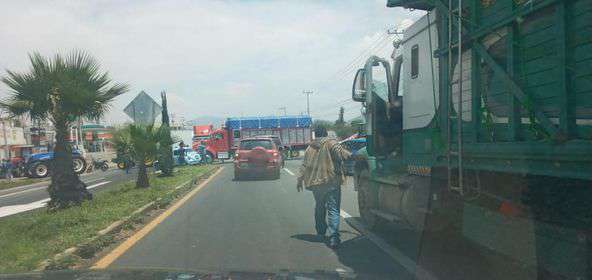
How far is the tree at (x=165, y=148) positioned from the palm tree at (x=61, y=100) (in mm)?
6928

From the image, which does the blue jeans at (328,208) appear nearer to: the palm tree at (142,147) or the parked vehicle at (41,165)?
the palm tree at (142,147)

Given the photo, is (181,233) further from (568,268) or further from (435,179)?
(568,268)

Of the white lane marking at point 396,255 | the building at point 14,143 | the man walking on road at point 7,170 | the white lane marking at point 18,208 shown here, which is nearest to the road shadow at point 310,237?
the white lane marking at point 396,255

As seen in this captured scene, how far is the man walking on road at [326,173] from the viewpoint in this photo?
836 centimetres

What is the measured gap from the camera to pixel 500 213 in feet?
18.1

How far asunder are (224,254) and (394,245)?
2.35m

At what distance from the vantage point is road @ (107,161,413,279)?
271 inches

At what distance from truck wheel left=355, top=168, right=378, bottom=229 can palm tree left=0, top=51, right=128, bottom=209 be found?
629 cm

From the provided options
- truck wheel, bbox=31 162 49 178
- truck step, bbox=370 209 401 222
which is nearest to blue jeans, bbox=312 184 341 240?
truck step, bbox=370 209 401 222

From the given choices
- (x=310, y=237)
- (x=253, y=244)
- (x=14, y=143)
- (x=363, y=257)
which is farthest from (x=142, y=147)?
(x=14, y=143)

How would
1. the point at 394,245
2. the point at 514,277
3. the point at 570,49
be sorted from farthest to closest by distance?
the point at 394,245 → the point at 514,277 → the point at 570,49

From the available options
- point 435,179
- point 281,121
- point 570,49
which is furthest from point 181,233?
point 281,121

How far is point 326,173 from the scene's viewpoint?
8.38m

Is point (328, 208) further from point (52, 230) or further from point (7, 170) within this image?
point (7, 170)
